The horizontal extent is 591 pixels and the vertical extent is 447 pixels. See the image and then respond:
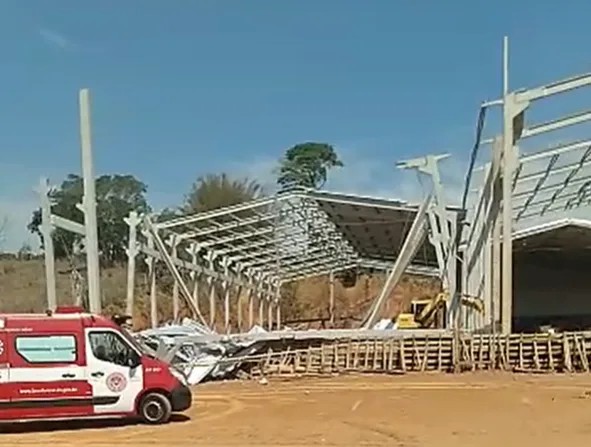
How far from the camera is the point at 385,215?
39344 millimetres

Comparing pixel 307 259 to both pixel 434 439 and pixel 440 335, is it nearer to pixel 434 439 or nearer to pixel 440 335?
pixel 440 335

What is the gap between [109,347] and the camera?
15445 mm

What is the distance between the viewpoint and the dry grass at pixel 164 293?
48.4m

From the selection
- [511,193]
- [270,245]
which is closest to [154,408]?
[511,193]

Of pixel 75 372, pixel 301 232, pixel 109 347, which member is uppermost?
pixel 301 232

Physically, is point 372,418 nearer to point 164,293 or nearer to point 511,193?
A: point 511,193

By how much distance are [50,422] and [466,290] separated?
2200 centimetres

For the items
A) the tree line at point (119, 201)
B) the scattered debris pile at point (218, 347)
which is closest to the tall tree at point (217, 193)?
the tree line at point (119, 201)

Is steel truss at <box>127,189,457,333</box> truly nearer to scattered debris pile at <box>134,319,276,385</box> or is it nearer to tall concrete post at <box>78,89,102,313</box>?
scattered debris pile at <box>134,319,276,385</box>

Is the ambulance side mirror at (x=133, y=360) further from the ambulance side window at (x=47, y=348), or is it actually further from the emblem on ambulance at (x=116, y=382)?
the ambulance side window at (x=47, y=348)

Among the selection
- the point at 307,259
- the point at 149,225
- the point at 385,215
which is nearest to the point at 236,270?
the point at 307,259

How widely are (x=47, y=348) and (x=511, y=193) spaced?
15.8m

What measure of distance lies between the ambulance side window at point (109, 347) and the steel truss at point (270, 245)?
1698 centimetres

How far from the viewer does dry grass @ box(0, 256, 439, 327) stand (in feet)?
159
